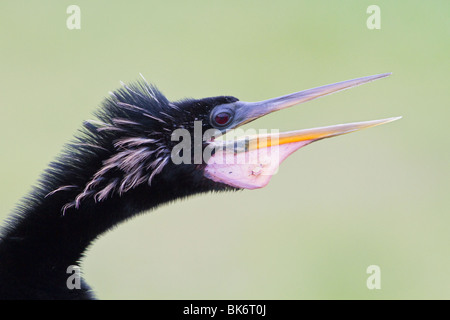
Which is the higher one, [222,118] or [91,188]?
[222,118]

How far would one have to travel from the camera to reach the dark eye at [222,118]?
2.44 meters

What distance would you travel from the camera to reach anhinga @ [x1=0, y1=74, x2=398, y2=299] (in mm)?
2285

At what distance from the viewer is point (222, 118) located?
8.04ft

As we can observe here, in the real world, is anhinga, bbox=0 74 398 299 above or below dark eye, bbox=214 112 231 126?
below

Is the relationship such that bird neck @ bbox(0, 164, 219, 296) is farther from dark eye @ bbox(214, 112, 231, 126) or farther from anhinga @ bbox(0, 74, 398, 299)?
dark eye @ bbox(214, 112, 231, 126)

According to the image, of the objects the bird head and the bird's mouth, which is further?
the bird's mouth

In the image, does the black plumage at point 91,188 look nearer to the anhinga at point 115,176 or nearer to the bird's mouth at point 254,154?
the anhinga at point 115,176

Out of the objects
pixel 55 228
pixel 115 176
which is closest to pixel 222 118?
pixel 115 176

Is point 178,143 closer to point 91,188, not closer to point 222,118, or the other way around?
point 222,118

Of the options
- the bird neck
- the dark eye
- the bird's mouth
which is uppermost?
the dark eye

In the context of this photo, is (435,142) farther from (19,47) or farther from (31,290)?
(31,290)

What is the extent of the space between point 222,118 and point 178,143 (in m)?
0.20

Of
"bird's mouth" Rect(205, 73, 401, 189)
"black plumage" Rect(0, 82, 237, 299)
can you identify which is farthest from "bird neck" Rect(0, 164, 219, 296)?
"bird's mouth" Rect(205, 73, 401, 189)

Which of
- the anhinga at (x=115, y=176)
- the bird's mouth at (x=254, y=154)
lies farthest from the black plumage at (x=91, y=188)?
the bird's mouth at (x=254, y=154)
